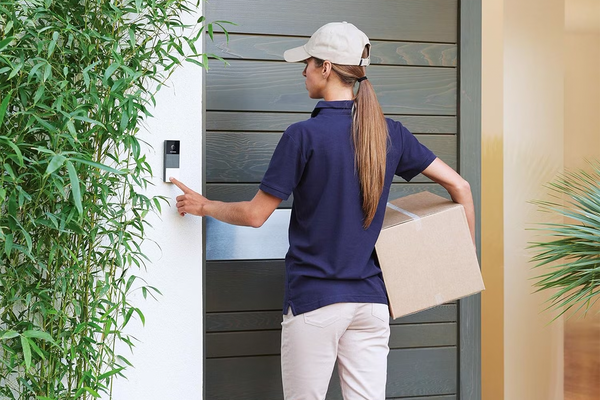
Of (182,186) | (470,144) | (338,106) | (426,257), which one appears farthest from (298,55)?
(470,144)

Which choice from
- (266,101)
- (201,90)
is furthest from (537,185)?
(201,90)

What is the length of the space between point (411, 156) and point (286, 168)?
42cm

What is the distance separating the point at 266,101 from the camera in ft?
8.90

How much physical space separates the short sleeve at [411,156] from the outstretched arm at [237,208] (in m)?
0.41

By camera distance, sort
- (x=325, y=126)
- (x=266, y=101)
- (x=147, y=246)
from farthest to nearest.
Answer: (x=266, y=101), (x=147, y=246), (x=325, y=126)

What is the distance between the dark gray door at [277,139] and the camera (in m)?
2.66

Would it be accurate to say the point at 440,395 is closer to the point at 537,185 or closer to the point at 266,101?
the point at 537,185

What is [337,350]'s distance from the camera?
6.80ft

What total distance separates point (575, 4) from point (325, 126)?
5.52 feet

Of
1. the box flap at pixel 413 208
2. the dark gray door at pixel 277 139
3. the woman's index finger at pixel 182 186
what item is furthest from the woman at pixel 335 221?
the dark gray door at pixel 277 139

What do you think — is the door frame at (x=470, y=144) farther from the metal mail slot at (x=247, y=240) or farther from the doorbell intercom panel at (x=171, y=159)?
the doorbell intercom panel at (x=171, y=159)

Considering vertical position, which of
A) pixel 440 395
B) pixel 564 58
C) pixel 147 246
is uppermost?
pixel 564 58

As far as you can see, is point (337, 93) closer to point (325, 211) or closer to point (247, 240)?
point (325, 211)

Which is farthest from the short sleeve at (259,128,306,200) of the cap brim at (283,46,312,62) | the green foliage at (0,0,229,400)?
the green foliage at (0,0,229,400)
